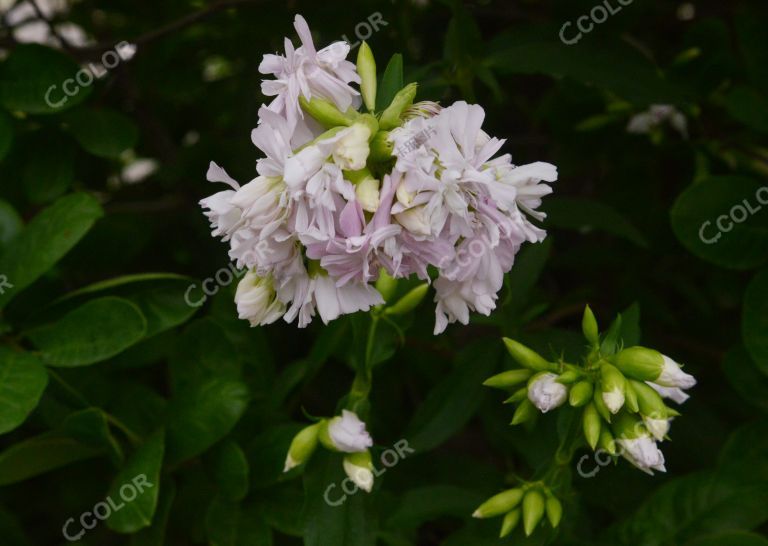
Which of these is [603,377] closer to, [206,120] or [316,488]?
[316,488]

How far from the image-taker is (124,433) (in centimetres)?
129

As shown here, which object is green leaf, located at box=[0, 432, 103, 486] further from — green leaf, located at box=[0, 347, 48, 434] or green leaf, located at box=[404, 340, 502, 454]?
green leaf, located at box=[404, 340, 502, 454]

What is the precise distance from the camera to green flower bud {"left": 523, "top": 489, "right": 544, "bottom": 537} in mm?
952

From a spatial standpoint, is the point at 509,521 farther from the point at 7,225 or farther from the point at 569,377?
the point at 7,225

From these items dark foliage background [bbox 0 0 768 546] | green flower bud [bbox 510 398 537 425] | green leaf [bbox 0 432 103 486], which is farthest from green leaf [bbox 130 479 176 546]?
green flower bud [bbox 510 398 537 425]

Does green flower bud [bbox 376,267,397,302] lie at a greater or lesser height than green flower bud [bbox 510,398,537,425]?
greater

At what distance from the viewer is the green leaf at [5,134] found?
4.17ft

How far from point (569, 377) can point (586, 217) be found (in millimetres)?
496

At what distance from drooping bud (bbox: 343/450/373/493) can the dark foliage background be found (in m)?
0.07

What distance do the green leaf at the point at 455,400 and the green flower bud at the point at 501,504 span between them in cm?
21

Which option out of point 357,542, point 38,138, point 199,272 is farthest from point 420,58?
point 357,542

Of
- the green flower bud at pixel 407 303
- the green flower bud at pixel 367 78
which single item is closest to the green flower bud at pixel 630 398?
the green flower bud at pixel 407 303

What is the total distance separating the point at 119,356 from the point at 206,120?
86 centimetres

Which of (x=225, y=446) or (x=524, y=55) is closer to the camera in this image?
(x=225, y=446)
